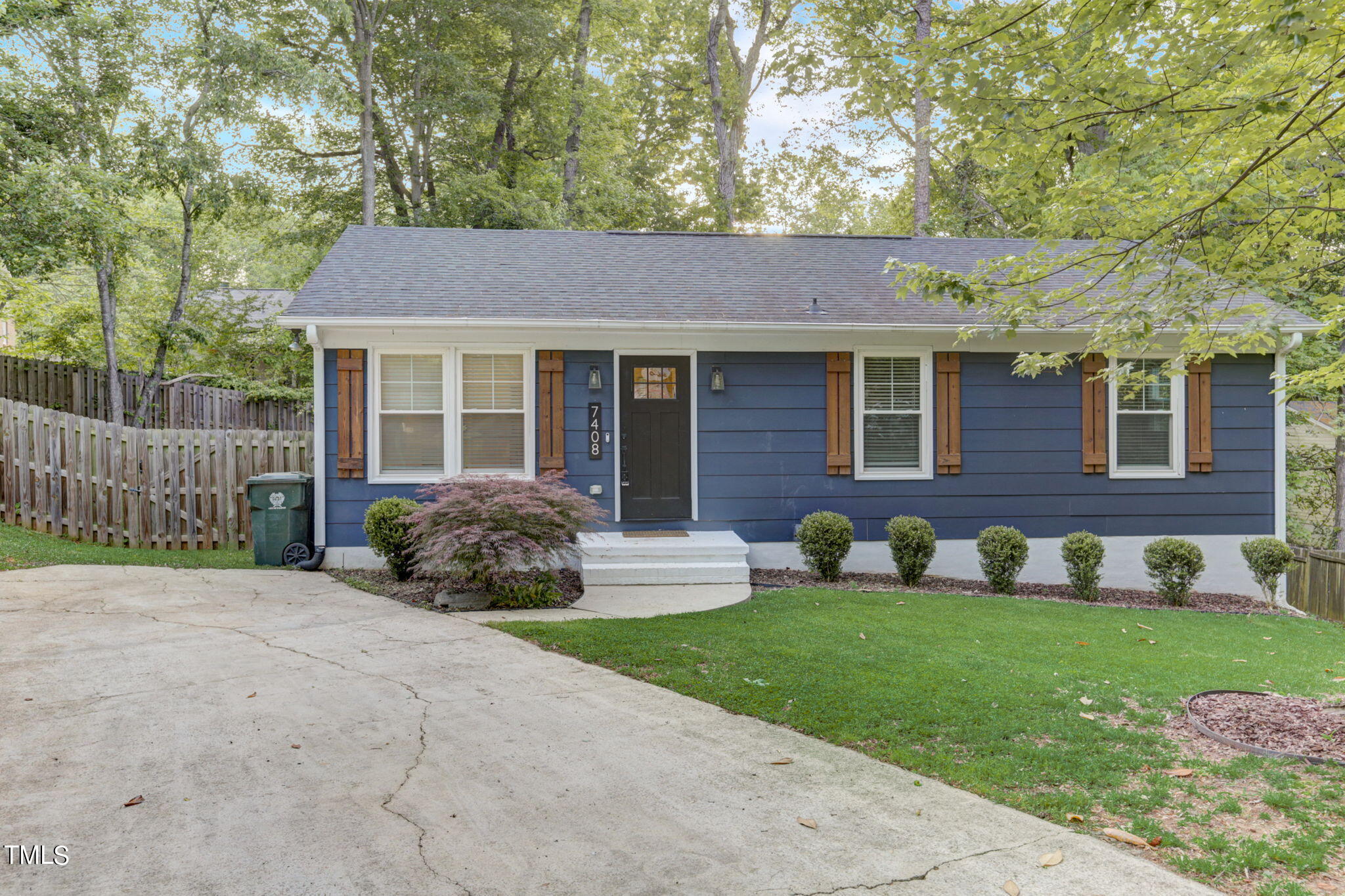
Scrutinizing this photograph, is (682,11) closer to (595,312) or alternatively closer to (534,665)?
(595,312)

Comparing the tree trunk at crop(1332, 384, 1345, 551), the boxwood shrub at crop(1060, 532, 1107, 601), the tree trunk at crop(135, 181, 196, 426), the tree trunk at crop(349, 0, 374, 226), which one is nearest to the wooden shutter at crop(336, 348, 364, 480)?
the tree trunk at crop(135, 181, 196, 426)

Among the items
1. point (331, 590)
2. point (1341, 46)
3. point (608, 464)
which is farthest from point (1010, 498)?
point (331, 590)

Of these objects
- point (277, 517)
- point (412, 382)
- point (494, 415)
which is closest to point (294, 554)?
point (277, 517)

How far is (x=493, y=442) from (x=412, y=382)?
1014 millimetres

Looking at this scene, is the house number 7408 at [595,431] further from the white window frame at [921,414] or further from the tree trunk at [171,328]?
the tree trunk at [171,328]

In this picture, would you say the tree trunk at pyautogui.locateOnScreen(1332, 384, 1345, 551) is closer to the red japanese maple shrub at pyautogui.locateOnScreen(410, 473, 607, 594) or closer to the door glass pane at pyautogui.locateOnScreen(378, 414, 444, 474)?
the red japanese maple shrub at pyautogui.locateOnScreen(410, 473, 607, 594)

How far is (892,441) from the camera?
28.8ft

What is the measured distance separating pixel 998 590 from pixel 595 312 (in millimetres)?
4922

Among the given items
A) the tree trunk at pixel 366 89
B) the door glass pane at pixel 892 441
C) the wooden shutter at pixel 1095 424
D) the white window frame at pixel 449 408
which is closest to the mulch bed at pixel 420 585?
the white window frame at pixel 449 408

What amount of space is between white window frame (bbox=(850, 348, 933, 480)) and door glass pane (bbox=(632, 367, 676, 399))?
1.98 meters

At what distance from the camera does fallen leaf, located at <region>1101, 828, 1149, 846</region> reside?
8.73 ft

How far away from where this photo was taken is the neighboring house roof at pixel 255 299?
16.4m

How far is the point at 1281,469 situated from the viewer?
29.3ft

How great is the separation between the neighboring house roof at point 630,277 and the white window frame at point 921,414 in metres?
0.38
